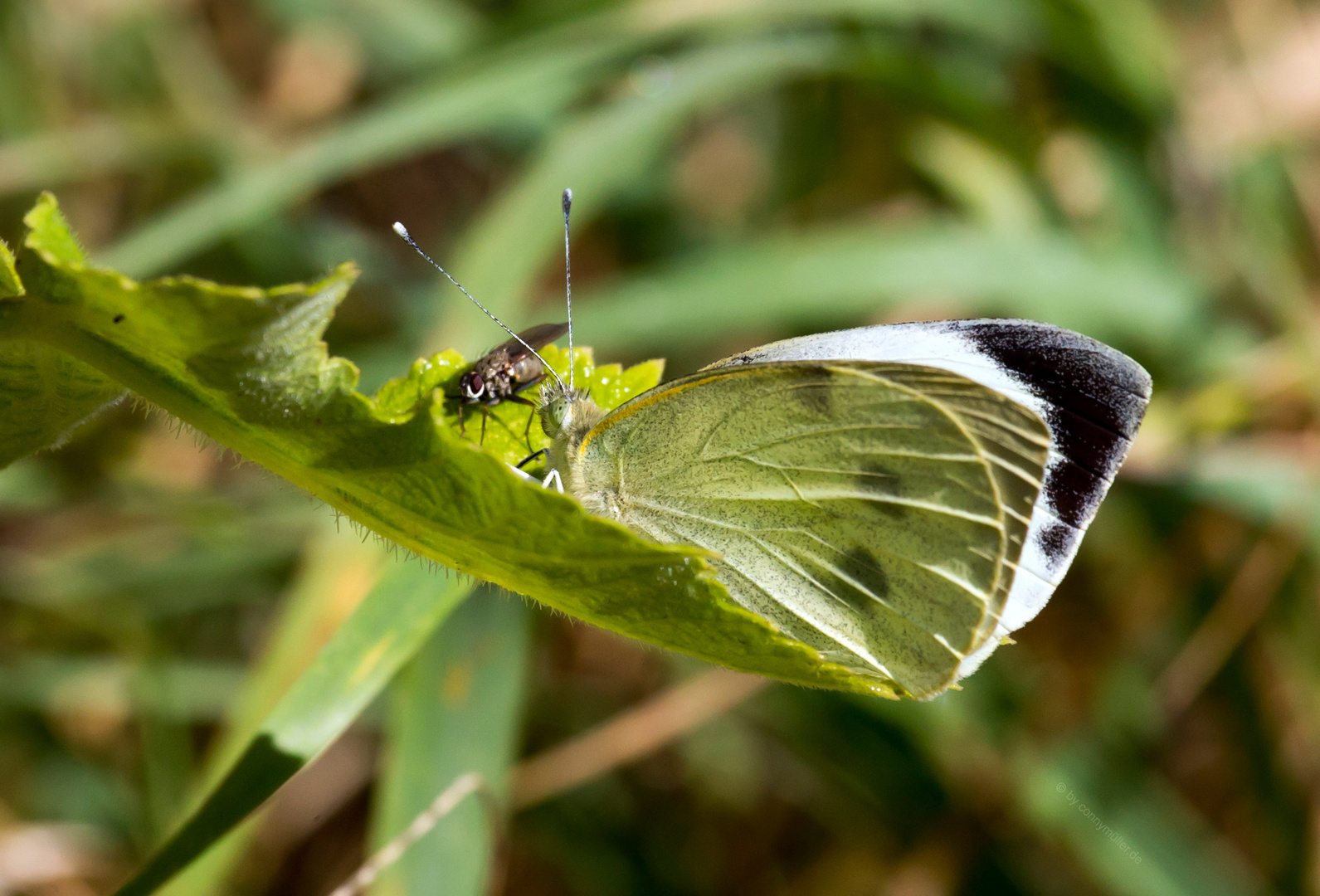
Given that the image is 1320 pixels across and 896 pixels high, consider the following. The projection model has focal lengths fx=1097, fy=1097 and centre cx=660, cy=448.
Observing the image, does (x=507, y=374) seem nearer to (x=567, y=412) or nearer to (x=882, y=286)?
(x=567, y=412)

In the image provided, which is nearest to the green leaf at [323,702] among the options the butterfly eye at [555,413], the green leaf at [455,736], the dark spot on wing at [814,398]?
the butterfly eye at [555,413]

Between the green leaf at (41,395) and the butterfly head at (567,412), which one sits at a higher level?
the green leaf at (41,395)

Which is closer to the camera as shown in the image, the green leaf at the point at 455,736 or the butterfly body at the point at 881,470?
the butterfly body at the point at 881,470

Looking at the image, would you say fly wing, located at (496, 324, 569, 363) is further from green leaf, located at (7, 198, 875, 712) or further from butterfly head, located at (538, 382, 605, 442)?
green leaf, located at (7, 198, 875, 712)

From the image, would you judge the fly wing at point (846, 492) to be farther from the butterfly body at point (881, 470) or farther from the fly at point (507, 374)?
the fly at point (507, 374)

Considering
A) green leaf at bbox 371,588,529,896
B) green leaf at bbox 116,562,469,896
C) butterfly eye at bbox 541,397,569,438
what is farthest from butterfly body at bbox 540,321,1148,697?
green leaf at bbox 371,588,529,896

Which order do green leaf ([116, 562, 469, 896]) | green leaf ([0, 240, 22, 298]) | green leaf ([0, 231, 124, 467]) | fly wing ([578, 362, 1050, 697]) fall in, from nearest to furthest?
1. green leaf ([0, 240, 22, 298])
2. green leaf ([0, 231, 124, 467])
3. green leaf ([116, 562, 469, 896])
4. fly wing ([578, 362, 1050, 697])

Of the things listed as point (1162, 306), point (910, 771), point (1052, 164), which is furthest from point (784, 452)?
point (1052, 164)
